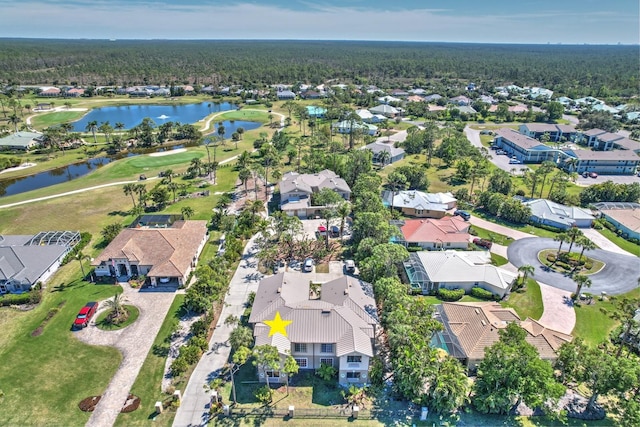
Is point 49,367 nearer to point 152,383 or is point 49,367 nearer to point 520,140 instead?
point 152,383

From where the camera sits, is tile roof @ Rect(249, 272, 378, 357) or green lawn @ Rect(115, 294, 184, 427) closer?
green lawn @ Rect(115, 294, 184, 427)

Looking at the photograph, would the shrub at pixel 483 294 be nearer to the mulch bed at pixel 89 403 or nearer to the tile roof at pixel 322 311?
the tile roof at pixel 322 311

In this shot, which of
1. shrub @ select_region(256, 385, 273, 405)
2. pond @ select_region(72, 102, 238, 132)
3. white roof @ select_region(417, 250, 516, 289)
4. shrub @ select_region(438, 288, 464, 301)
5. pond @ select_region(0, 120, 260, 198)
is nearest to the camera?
shrub @ select_region(256, 385, 273, 405)

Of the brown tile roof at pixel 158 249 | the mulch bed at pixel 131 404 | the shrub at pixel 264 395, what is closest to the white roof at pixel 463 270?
the shrub at pixel 264 395

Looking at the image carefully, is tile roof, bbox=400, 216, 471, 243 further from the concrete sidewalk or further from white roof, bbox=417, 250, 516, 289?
the concrete sidewalk

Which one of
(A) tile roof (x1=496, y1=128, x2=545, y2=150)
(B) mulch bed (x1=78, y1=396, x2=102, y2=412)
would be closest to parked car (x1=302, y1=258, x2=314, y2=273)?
(B) mulch bed (x1=78, y1=396, x2=102, y2=412)
